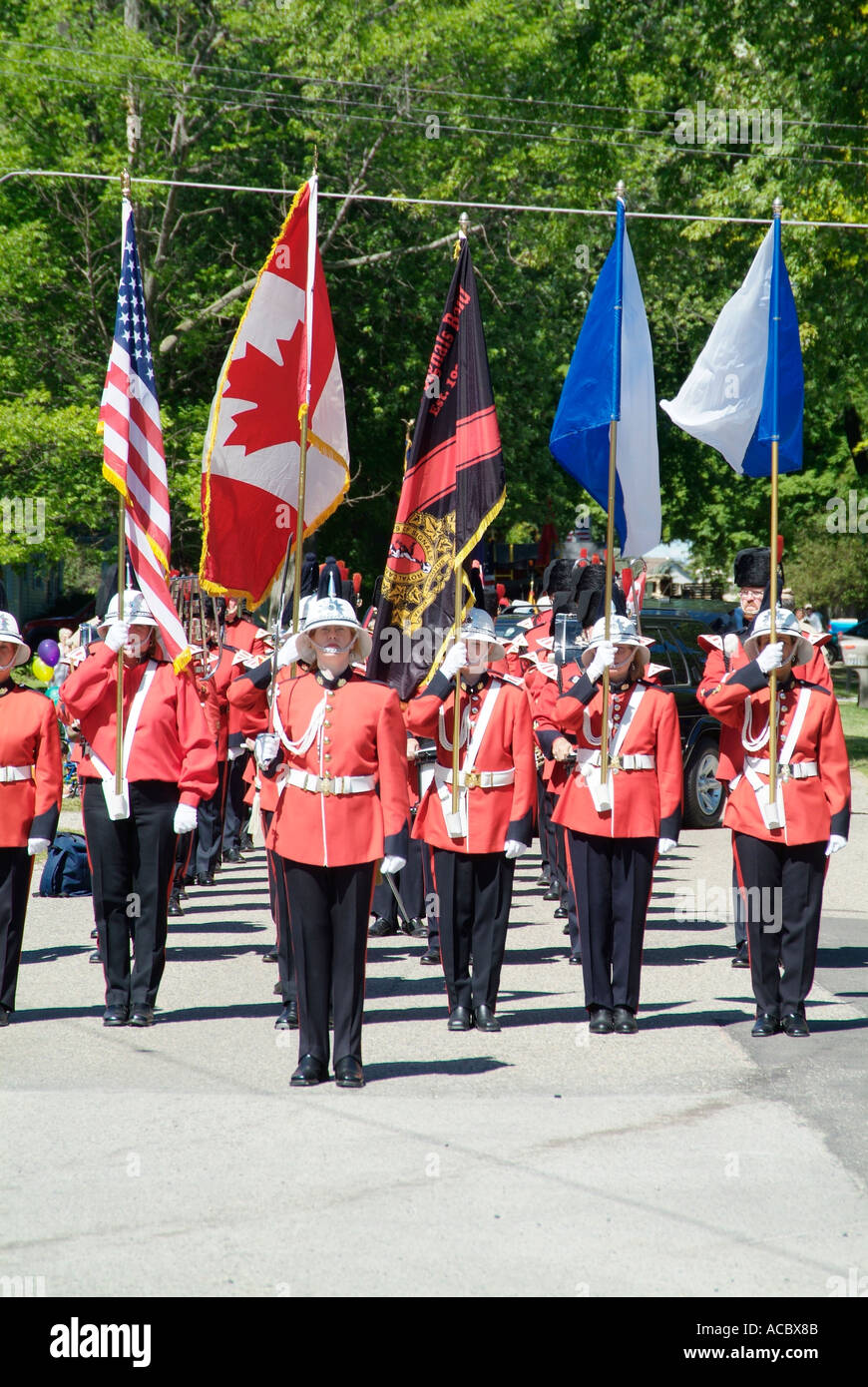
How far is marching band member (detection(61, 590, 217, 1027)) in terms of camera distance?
8078 mm

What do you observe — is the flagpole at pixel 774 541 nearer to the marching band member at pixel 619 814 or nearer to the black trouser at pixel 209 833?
the marching band member at pixel 619 814

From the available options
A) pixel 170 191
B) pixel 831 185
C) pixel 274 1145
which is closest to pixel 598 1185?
pixel 274 1145

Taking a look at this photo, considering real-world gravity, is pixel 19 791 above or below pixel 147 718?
below

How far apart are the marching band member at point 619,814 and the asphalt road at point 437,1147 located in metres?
0.29

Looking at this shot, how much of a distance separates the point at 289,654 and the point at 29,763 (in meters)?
1.80

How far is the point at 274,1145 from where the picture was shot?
5.98m

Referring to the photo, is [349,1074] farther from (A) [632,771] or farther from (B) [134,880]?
(A) [632,771]

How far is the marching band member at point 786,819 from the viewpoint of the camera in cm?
785

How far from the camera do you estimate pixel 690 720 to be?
1588 cm

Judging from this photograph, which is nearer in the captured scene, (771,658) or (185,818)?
(771,658)

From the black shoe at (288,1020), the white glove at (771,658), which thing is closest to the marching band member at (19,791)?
the black shoe at (288,1020)

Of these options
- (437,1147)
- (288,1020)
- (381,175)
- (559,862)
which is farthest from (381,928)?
(381,175)

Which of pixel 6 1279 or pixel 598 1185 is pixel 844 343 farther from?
pixel 6 1279

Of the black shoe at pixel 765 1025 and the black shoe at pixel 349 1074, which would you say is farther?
the black shoe at pixel 765 1025
